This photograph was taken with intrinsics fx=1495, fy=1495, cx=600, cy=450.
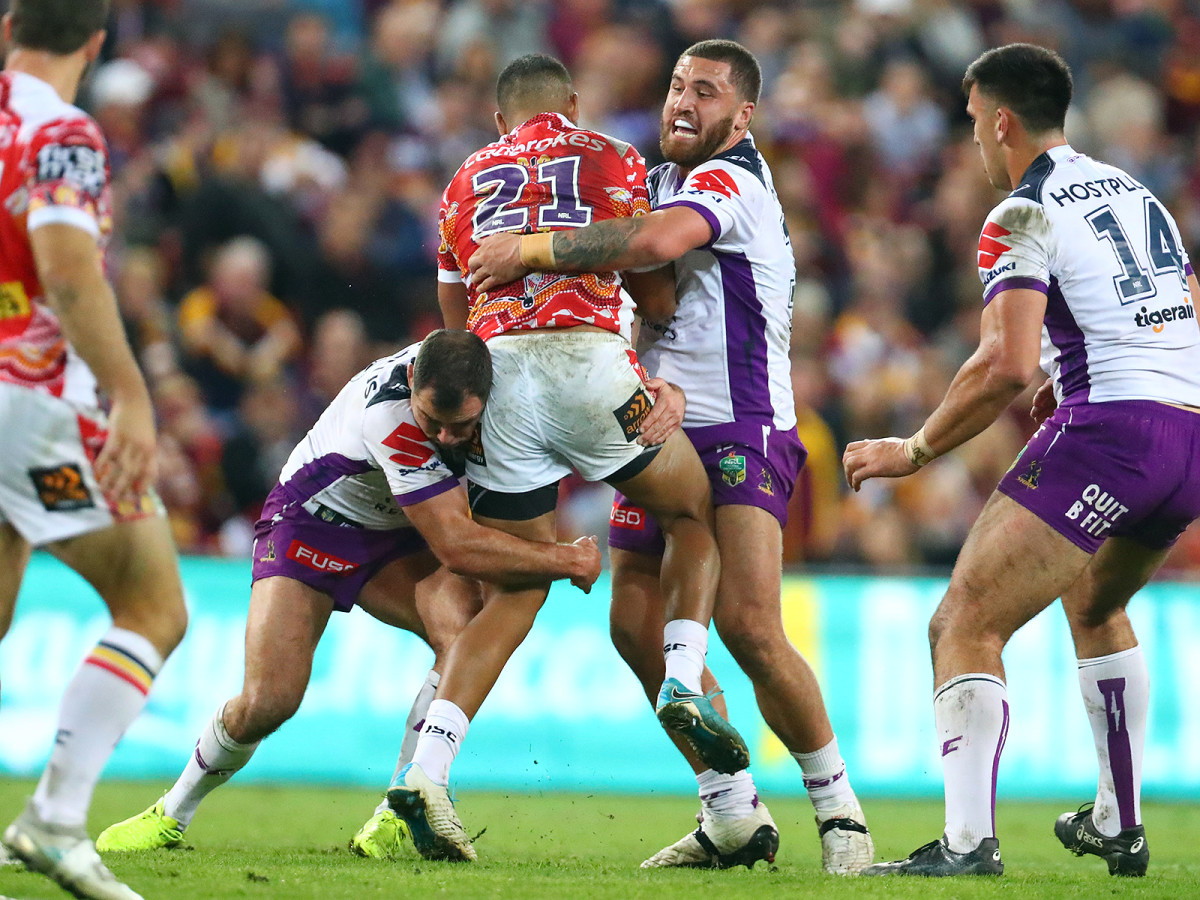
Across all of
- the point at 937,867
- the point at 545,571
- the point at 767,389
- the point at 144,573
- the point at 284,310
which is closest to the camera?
the point at 144,573

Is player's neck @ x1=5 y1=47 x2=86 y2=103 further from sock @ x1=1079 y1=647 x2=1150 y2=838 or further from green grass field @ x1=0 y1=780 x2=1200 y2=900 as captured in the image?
sock @ x1=1079 y1=647 x2=1150 y2=838

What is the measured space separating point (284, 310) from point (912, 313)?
5.66 metres

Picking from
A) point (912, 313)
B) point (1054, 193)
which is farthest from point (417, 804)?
point (912, 313)

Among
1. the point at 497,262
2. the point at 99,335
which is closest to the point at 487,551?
the point at 497,262

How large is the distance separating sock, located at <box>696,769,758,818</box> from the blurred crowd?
547 centimetres

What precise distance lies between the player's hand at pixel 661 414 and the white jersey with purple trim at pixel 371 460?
30.5 inches

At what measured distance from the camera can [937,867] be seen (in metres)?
5.40

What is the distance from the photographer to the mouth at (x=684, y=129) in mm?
6250

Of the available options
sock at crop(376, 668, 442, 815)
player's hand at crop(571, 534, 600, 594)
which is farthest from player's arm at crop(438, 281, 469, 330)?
sock at crop(376, 668, 442, 815)

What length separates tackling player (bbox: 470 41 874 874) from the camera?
19.3ft

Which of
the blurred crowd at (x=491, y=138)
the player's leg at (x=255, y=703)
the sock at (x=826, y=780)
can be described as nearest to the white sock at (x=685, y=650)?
the sock at (x=826, y=780)

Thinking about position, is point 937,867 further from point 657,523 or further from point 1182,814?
point 1182,814

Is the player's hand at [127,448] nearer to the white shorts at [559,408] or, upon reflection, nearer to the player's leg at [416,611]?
the white shorts at [559,408]

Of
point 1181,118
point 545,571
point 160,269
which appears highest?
point 1181,118
